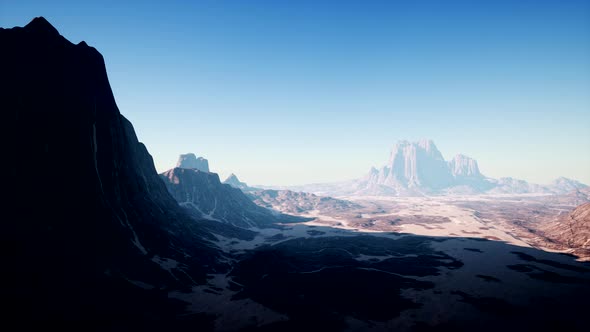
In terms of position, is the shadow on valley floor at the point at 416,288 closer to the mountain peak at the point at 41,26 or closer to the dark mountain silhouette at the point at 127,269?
the dark mountain silhouette at the point at 127,269

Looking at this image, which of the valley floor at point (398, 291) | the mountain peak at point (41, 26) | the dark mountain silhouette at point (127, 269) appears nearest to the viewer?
the dark mountain silhouette at point (127, 269)

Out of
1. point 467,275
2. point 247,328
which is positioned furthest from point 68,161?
point 467,275

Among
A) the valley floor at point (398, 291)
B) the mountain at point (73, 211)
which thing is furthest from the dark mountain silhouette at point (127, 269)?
the valley floor at point (398, 291)

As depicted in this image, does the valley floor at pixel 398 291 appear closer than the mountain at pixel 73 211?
No

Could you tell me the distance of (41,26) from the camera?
95.6 metres

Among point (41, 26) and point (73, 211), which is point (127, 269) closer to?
point (73, 211)

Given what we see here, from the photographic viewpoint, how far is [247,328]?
69.1 metres

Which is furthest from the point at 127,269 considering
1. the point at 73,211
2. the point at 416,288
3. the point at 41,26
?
the point at 416,288

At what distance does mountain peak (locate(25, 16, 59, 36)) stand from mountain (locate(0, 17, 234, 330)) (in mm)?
309

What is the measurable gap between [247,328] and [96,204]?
228 ft

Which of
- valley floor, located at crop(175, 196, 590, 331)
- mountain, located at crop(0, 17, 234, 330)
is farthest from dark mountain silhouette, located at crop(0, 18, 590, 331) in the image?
valley floor, located at crop(175, 196, 590, 331)

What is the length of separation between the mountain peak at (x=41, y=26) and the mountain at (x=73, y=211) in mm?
309

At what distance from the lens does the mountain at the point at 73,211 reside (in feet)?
207

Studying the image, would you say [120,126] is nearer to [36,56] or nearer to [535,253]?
[36,56]
